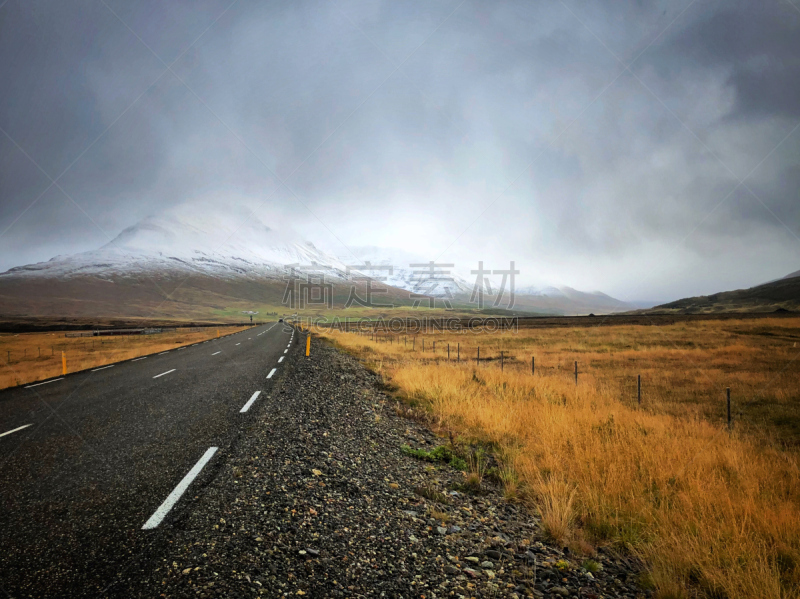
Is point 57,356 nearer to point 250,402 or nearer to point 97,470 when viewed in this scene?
point 250,402

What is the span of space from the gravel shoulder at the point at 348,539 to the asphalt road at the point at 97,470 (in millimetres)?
329

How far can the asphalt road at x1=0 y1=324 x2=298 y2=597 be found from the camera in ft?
10.2

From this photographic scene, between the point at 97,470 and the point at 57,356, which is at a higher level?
the point at 97,470

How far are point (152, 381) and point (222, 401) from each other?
4.78 metres

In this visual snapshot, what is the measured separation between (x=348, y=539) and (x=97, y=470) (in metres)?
4.01

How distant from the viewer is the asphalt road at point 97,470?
311cm

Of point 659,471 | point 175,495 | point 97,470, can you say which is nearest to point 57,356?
point 97,470

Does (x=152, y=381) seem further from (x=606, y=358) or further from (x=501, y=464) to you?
(x=606, y=358)

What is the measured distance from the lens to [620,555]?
3.95m

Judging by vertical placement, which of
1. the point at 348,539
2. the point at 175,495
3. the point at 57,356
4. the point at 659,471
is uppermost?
the point at 175,495

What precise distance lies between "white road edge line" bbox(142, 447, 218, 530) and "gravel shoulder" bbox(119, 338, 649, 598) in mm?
179

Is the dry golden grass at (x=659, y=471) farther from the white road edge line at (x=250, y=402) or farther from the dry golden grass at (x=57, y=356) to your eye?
the dry golden grass at (x=57, y=356)

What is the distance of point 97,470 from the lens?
508 centimetres

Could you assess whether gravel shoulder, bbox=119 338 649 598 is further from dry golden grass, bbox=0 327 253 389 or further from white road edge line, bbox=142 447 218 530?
dry golden grass, bbox=0 327 253 389
